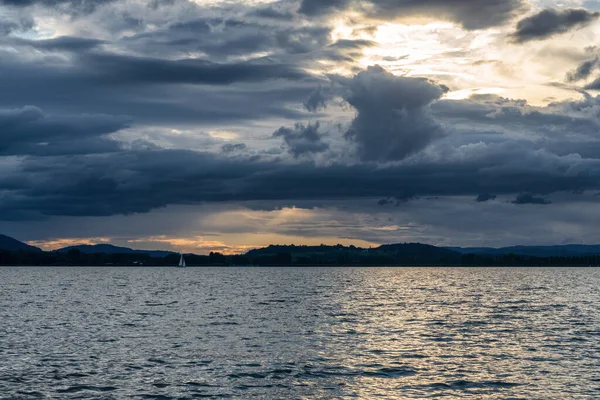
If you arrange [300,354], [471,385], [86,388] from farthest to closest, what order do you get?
[300,354], [471,385], [86,388]

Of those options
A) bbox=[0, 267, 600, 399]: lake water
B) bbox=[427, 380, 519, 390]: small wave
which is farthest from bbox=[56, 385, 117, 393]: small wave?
bbox=[427, 380, 519, 390]: small wave

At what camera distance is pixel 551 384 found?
47594 mm

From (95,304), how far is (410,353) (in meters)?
80.8

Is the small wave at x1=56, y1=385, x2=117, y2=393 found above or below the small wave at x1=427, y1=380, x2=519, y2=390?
below

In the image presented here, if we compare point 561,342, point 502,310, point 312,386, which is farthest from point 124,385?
point 502,310

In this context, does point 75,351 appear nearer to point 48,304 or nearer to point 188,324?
point 188,324

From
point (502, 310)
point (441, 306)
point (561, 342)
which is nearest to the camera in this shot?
point (561, 342)

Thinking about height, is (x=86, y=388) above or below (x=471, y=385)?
below

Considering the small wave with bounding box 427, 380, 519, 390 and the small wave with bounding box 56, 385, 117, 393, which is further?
the small wave with bounding box 427, 380, 519, 390

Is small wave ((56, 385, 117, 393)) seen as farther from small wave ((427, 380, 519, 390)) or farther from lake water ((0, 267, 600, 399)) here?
small wave ((427, 380, 519, 390))

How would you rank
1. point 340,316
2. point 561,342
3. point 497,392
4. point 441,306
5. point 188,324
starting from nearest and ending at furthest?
point 497,392 < point 561,342 < point 188,324 < point 340,316 < point 441,306

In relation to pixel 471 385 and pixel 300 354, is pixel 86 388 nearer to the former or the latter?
pixel 300 354

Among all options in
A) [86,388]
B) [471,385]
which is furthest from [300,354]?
[86,388]

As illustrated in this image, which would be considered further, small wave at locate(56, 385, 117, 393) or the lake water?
the lake water
